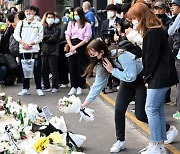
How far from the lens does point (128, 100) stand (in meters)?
5.53

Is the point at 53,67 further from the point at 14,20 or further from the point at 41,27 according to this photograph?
the point at 14,20

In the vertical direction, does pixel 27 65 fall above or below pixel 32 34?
below

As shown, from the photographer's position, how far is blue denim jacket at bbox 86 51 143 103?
5.18 meters

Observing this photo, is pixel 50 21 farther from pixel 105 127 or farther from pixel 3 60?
pixel 105 127

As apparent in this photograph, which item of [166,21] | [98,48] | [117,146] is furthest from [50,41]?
[98,48]

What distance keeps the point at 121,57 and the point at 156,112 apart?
0.76 metres

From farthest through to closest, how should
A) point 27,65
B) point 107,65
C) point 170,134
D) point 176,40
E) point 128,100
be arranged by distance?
point 27,65, point 176,40, point 170,134, point 128,100, point 107,65

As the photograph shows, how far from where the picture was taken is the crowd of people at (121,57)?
16.2 feet

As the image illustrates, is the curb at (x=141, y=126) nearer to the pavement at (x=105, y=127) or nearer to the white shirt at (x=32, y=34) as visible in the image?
the pavement at (x=105, y=127)

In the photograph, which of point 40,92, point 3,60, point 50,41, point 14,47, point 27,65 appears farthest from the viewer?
point 3,60

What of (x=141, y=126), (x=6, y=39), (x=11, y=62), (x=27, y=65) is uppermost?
(x=6, y=39)

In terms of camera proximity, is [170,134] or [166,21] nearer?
[170,134]

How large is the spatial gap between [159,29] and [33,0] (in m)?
13.8

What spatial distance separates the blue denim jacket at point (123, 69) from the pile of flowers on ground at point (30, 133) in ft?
2.16
